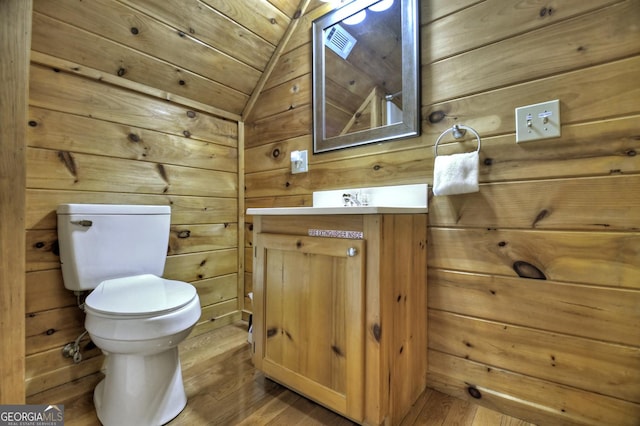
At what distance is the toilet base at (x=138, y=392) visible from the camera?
963mm

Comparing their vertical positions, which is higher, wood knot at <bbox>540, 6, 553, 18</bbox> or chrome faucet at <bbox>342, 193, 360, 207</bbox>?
wood knot at <bbox>540, 6, 553, 18</bbox>

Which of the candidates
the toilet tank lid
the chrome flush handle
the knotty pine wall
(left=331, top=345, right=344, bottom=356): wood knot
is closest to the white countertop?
the knotty pine wall

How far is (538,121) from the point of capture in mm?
957

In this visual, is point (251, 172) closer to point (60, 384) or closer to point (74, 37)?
point (74, 37)

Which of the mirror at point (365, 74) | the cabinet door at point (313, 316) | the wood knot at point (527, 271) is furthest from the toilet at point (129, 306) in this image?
the wood knot at point (527, 271)

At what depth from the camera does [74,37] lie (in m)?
1.21

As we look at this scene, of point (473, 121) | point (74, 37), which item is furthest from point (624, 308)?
point (74, 37)

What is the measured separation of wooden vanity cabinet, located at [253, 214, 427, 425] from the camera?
2.86 ft

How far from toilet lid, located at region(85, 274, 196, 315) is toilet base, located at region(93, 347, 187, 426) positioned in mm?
205

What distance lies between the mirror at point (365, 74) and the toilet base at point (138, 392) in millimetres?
1223

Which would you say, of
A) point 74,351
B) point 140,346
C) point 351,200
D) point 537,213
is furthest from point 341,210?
point 74,351

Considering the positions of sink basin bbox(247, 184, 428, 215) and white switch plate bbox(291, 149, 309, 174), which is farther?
white switch plate bbox(291, 149, 309, 174)

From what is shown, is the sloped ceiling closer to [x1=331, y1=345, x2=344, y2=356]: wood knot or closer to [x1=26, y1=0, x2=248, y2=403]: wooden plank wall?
[x1=26, y1=0, x2=248, y2=403]: wooden plank wall

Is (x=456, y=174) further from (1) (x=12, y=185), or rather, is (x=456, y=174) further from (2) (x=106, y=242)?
(2) (x=106, y=242)
